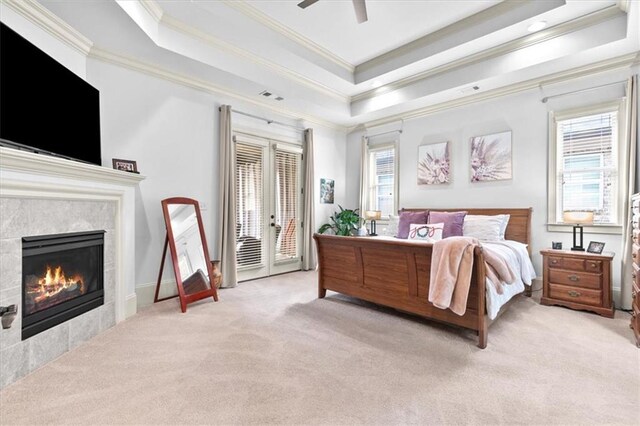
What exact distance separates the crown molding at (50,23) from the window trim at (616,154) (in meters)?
5.64

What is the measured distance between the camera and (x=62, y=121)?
2.63 meters

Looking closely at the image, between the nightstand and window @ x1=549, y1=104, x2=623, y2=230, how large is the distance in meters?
0.71

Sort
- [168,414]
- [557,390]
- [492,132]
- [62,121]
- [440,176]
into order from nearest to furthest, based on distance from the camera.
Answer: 1. [168,414]
2. [557,390]
3. [62,121]
4. [492,132]
5. [440,176]

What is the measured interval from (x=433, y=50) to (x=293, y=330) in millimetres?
3807

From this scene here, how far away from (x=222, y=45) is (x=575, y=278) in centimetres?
497

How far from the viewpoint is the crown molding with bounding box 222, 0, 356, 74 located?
10.6 ft

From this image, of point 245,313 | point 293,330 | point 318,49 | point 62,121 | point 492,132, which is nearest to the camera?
point 62,121

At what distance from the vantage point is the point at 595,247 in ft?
11.3

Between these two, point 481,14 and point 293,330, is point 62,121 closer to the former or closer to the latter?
point 293,330

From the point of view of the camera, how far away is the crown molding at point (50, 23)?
2487 mm

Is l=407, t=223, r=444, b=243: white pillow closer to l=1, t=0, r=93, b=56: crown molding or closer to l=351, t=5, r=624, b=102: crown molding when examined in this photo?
l=351, t=5, r=624, b=102: crown molding

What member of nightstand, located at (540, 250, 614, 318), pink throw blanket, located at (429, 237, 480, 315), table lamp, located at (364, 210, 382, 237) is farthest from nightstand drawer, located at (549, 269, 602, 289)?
table lamp, located at (364, 210, 382, 237)

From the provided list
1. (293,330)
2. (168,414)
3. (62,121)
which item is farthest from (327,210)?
(168,414)

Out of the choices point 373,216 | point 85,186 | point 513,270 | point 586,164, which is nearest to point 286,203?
point 373,216
